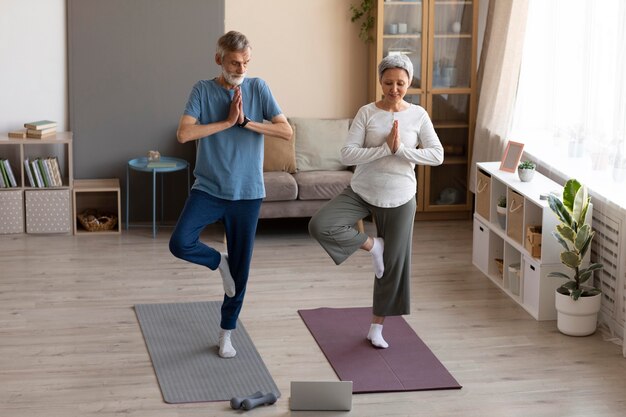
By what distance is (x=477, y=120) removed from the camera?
7.83 metres

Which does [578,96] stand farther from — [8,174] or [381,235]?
[8,174]

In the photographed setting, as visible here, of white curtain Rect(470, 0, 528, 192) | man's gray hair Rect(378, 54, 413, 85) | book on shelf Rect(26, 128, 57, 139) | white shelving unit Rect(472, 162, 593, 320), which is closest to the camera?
man's gray hair Rect(378, 54, 413, 85)

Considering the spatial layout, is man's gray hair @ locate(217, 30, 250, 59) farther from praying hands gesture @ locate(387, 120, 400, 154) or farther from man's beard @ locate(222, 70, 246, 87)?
praying hands gesture @ locate(387, 120, 400, 154)

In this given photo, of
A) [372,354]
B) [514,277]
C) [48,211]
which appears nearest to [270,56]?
[48,211]

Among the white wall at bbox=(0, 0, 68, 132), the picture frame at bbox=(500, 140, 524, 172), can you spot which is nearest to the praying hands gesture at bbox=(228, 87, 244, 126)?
the picture frame at bbox=(500, 140, 524, 172)

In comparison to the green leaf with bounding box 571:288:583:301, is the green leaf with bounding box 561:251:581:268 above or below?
above

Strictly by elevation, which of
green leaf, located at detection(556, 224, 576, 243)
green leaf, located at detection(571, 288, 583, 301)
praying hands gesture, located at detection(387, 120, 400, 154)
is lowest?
green leaf, located at detection(571, 288, 583, 301)

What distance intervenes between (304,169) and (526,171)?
2.01 metres

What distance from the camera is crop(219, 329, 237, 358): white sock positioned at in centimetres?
523

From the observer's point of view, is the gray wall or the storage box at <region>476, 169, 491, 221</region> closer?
the storage box at <region>476, 169, 491, 221</region>

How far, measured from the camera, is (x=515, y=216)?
6.25m

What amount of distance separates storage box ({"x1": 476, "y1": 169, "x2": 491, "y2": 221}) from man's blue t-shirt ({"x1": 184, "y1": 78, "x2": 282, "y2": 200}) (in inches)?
87.0

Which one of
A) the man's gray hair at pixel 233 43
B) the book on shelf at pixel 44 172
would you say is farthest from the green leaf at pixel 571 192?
the book on shelf at pixel 44 172

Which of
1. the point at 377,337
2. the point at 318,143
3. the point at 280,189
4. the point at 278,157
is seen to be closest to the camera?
the point at 377,337
